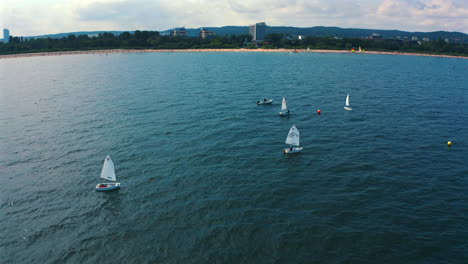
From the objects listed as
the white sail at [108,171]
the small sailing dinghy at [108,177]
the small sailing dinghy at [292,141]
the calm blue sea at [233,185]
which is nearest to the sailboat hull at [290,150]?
the small sailing dinghy at [292,141]

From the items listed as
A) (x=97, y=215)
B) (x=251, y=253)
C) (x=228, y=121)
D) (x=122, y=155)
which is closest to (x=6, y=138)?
(x=122, y=155)

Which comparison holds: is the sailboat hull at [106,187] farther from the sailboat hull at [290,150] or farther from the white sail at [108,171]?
the sailboat hull at [290,150]

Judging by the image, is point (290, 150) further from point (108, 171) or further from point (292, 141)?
point (108, 171)

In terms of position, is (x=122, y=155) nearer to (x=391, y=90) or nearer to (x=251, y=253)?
(x=251, y=253)

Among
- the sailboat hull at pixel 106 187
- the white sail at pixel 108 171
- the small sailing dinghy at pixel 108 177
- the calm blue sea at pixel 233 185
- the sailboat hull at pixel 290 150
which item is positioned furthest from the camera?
the sailboat hull at pixel 290 150

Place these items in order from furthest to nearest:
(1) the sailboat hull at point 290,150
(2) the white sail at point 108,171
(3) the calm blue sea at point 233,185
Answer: (1) the sailboat hull at point 290,150, (2) the white sail at point 108,171, (3) the calm blue sea at point 233,185

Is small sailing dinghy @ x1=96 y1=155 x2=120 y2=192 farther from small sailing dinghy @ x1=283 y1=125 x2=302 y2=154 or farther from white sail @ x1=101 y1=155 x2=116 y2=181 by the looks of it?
small sailing dinghy @ x1=283 y1=125 x2=302 y2=154

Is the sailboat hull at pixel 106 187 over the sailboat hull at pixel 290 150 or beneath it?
beneath

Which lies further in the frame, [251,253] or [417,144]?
[417,144]
